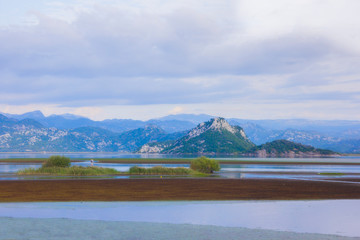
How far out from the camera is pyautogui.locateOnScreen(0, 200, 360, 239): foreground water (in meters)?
25.1

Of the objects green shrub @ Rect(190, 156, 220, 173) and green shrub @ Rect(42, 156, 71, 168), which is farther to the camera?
green shrub @ Rect(190, 156, 220, 173)

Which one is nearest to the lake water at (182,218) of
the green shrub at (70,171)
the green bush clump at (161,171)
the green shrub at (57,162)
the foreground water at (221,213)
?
the foreground water at (221,213)

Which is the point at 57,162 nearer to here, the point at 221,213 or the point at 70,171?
the point at 70,171

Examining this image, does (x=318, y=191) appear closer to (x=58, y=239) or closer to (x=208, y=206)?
(x=208, y=206)

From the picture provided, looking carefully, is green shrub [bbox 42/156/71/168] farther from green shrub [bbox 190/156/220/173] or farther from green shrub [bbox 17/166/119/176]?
green shrub [bbox 190/156/220/173]

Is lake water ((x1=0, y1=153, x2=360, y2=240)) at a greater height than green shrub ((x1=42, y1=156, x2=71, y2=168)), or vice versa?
green shrub ((x1=42, y1=156, x2=71, y2=168))

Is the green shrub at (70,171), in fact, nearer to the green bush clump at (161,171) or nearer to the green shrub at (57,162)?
the green shrub at (57,162)

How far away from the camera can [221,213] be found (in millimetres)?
29797

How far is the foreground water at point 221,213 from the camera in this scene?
82.5ft

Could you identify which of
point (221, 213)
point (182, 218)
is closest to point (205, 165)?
point (221, 213)

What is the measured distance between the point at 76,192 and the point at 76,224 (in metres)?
18.2

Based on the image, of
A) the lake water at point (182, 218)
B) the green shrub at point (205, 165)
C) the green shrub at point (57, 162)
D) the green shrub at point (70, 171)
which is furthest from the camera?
the green shrub at point (205, 165)

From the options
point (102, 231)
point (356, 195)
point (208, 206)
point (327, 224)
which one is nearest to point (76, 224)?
point (102, 231)

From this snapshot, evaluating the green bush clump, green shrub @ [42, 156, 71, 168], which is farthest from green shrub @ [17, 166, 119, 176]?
the green bush clump
